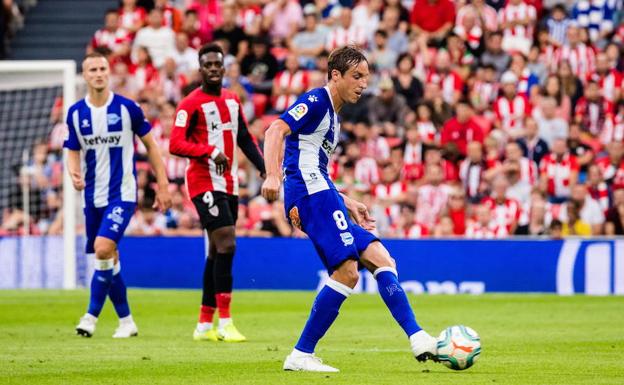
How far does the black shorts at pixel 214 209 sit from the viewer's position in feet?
39.5

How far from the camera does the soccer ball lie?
8586mm

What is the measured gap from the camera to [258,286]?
69.0ft

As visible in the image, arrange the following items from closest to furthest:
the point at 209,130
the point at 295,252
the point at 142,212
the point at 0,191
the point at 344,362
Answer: the point at 344,362 < the point at 209,130 < the point at 295,252 < the point at 142,212 < the point at 0,191

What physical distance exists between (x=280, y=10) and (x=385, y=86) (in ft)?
13.2

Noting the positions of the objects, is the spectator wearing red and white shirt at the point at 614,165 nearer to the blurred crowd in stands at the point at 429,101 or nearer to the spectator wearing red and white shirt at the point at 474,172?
the blurred crowd in stands at the point at 429,101

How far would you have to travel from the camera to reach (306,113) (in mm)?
8922

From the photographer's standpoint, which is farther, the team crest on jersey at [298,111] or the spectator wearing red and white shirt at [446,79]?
the spectator wearing red and white shirt at [446,79]

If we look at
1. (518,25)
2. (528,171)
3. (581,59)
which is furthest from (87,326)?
(518,25)

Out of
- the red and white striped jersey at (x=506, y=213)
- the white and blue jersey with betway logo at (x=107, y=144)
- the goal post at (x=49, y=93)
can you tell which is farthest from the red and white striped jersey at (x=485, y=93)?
the white and blue jersey with betway logo at (x=107, y=144)

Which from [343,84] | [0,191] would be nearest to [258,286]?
[0,191]

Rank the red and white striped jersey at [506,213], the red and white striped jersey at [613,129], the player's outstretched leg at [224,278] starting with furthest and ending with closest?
the red and white striped jersey at [613,129], the red and white striped jersey at [506,213], the player's outstretched leg at [224,278]

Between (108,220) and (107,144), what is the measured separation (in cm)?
81

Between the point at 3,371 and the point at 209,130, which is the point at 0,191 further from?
the point at 3,371

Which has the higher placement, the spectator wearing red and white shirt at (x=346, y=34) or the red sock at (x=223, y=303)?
the spectator wearing red and white shirt at (x=346, y=34)
